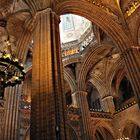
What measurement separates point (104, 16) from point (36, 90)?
29.4 feet

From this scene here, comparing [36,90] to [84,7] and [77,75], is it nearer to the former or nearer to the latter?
[84,7]

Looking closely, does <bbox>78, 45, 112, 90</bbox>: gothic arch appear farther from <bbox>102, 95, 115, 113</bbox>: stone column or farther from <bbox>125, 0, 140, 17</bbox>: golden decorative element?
<bbox>125, 0, 140, 17</bbox>: golden decorative element

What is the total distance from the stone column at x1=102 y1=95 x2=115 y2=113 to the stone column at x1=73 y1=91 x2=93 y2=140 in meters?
3.06

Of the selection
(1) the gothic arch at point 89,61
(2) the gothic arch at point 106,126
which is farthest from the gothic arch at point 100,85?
(2) the gothic arch at point 106,126

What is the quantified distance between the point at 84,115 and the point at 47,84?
976 centimetres

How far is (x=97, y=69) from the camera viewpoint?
21.9 m

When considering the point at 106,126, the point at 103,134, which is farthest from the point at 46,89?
the point at 103,134

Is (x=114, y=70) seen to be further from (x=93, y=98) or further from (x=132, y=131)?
(x=132, y=131)

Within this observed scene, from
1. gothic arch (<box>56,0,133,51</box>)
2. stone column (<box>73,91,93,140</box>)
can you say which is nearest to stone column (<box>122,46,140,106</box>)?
gothic arch (<box>56,0,133,51</box>)

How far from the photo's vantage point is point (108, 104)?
20.9 meters

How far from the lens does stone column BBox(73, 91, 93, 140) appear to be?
54.3ft

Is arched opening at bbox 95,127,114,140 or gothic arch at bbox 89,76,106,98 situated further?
gothic arch at bbox 89,76,106,98

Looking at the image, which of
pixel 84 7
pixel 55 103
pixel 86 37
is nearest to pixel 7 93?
pixel 55 103

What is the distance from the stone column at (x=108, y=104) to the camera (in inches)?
817
